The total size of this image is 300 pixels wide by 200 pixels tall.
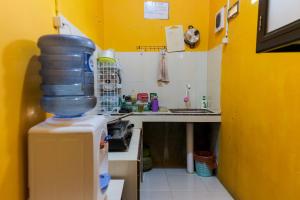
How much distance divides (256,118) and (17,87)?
1698 millimetres

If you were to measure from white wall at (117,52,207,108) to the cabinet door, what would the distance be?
2439 mm

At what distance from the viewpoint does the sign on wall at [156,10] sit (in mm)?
3162

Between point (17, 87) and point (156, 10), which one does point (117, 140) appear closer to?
point (17, 87)

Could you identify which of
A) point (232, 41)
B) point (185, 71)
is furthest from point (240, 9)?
point (185, 71)

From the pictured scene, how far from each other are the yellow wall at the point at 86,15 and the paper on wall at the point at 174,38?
925mm

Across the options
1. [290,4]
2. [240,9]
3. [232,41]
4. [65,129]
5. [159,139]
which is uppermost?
[240,9]

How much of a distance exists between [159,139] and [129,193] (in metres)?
1.85

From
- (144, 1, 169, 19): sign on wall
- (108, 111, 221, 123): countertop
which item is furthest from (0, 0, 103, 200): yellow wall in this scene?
(144, 1, 169, 19): sign on wall

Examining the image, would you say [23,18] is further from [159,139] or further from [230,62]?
[159,139]

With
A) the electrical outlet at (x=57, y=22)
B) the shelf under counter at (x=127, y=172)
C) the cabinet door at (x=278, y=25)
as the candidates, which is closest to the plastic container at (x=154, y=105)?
the shelf under counter at (x=127, y=172)

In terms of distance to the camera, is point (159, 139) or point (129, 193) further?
point (159, 139)

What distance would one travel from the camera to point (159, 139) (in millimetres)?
3316

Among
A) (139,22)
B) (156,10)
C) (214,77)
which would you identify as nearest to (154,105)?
(214,77)

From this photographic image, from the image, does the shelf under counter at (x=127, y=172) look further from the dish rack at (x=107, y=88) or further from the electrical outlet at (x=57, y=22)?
the dish rack at (x=107, y=88)
